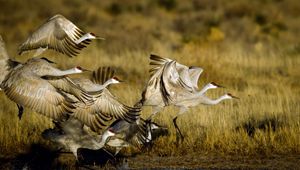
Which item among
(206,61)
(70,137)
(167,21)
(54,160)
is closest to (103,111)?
(70,137)

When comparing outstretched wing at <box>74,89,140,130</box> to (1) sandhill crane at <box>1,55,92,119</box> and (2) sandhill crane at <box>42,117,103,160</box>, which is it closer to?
(2) sandhill crane at <box>42,117,103,160</box>

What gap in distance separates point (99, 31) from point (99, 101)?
46.8 feet

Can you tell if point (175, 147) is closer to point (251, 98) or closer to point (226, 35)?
point (251, 98)

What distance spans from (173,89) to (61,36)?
178 cm

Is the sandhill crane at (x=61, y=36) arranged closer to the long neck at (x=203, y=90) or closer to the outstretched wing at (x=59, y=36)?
the outstretched wing at (x=59, y=36)

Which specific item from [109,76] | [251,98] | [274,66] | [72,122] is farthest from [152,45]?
[72,122]

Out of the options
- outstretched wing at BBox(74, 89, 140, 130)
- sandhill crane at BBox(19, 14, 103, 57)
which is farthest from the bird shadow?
sandhill crane at BBox(19, 14, 103, 57)

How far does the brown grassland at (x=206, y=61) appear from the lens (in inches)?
399

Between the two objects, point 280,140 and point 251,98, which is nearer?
point 280,140

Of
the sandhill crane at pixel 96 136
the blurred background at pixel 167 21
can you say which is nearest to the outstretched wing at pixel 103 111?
the sandhill crane at pixel 96 136

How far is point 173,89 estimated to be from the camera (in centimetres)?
1076

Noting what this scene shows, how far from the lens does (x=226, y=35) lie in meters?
23.9

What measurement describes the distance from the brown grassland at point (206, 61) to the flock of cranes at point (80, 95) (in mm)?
442

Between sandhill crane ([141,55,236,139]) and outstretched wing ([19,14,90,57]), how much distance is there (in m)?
1.06
